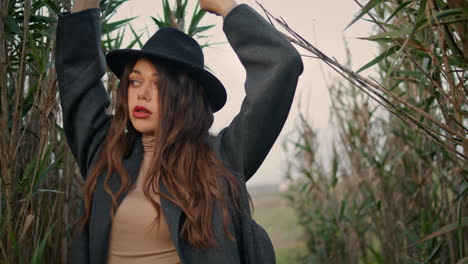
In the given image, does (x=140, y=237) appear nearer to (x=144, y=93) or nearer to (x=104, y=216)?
(x=104, y=216)

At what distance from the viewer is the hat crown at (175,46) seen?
5.23 feet

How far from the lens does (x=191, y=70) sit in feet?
5.29

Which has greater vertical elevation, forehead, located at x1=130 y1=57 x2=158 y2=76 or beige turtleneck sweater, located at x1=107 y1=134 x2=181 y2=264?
forehead, located at x1=130 y1=57 x2=158 y2=76

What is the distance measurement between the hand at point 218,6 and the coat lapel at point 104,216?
1.70 ft

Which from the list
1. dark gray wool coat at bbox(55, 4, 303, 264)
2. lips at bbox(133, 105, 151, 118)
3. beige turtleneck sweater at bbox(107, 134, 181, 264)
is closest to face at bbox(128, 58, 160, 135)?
lips at bbox(133, 105, 151, 118)

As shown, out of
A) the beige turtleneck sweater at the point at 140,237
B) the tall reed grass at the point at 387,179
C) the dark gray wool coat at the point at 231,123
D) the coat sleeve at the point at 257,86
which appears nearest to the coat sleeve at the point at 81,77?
the dark gray wool coat at the point at 231,123

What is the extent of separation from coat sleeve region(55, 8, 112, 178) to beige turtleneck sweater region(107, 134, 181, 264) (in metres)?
0.23

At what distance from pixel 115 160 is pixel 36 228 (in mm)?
349

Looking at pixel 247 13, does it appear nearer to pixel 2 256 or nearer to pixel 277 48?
pixel 277 48

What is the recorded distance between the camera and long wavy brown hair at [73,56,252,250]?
4.84 feet

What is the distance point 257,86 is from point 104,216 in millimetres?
555

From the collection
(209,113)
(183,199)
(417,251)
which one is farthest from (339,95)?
(183,199)

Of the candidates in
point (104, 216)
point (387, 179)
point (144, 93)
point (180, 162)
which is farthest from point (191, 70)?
point (387, 179)

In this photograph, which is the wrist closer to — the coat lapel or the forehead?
the forehead
